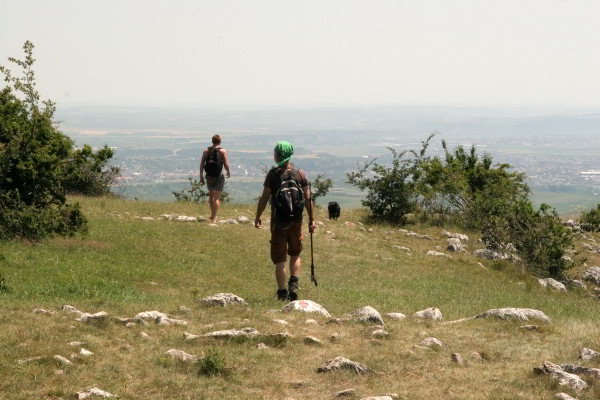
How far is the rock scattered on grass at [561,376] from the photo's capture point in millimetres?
7419

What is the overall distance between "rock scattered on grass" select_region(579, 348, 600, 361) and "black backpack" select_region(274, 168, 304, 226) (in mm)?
4629

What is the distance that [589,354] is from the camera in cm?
851

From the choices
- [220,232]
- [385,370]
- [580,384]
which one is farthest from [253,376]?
[220,232]

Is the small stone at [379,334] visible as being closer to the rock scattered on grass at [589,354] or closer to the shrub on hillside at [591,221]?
the rock scattered on grass at [589,354]

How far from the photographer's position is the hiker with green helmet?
11.5 metres

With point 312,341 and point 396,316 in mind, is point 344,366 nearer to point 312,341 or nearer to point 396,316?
point 312,341

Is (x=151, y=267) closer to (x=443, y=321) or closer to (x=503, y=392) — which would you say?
(x=443, y=321)

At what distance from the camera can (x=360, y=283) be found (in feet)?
51.6

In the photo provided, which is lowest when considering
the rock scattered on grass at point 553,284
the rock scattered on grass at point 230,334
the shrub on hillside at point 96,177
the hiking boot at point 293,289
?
the rock scattered on grass at point 553,284

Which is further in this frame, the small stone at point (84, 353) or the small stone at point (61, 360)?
the small stone at point (84, 353)

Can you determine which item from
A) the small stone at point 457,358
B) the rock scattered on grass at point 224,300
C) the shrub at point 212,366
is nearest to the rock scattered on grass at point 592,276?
the rock scattered on grass at point 224,300

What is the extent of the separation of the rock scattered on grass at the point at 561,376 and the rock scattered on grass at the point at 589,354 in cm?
69

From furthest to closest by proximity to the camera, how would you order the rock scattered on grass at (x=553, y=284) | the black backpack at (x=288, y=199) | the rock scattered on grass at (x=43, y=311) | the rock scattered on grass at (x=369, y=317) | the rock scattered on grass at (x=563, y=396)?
the rock scattered on grass at (x=553, y=284) < the black backpack at (x=288, y=199) < the rock scattered on grass at (x=369, y=317) < the rock scattered on grass at (x=43, y=311) < the rock scattered on grass at (x=563, y=396)

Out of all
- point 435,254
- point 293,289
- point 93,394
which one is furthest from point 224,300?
point 435,254
